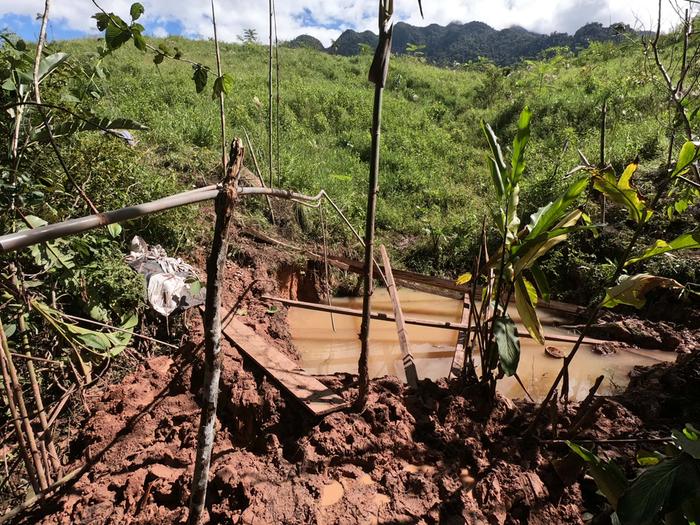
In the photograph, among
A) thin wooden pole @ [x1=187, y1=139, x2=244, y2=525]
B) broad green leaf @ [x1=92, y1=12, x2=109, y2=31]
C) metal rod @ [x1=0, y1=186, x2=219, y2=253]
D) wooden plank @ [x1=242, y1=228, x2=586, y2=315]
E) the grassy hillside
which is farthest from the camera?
the grassy hillside

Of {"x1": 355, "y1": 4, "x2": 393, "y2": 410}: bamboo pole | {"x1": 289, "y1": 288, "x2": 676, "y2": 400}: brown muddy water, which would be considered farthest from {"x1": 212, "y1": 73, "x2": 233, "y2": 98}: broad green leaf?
{"x1": 289, "y1": 288, "x2": 676, "y2": 400}: brown muddy water

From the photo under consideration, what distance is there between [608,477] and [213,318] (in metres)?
1.42

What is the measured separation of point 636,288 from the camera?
182 cm

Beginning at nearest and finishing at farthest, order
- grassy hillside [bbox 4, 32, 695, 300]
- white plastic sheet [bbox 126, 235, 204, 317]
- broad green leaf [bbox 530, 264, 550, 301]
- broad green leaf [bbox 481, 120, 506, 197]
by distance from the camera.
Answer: broad green leaf [bbox 481, 120, 506, 197] < broad green leaf [bbox 530, 264, 550, 301] < white plastic sheet [bbox 126, 235, 204, 317] < grassy hillside [bbox 4, 32, 695, 300]

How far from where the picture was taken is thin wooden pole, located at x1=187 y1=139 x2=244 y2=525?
1.00m

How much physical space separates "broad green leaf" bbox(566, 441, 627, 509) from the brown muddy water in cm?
178

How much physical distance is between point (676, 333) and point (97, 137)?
16.9 ft

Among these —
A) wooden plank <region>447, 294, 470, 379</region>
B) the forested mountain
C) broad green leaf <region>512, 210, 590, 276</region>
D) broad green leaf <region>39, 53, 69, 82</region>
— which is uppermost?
the forested mountain

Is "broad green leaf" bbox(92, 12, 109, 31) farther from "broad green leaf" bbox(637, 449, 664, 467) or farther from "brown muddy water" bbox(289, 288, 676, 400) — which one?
"brown muddy water" bbox(289, 288, 676, 400)

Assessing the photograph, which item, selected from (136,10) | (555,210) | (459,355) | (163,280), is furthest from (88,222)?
(459,355)

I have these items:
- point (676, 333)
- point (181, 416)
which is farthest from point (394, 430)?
point (676, 333)

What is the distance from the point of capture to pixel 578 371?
139 inches

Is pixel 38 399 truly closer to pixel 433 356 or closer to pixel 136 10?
pixel 136 10

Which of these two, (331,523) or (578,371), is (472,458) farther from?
(578,371)
